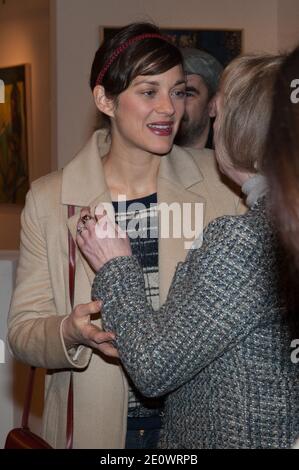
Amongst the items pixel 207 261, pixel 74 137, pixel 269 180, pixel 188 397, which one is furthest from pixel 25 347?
pixel 74 137

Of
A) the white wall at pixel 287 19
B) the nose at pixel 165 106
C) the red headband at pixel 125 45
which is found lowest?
the nose at pixel 165 106

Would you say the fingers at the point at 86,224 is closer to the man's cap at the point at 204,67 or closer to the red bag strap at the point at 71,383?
the red bag strap at the point at 71,383

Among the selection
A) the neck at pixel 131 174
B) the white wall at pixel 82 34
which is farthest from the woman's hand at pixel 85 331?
the white wall at pixel 82 34

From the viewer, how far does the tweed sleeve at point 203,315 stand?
5.54ft

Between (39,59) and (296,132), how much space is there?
7.02m

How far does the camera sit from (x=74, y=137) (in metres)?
5.88

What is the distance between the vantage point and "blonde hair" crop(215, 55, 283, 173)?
1858mm

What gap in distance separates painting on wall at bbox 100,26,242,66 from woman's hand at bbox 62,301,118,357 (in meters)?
3.94

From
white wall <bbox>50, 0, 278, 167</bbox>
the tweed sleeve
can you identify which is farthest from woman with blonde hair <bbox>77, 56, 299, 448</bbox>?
white wall <bbox>50, 0, 278, 167</bbox>
